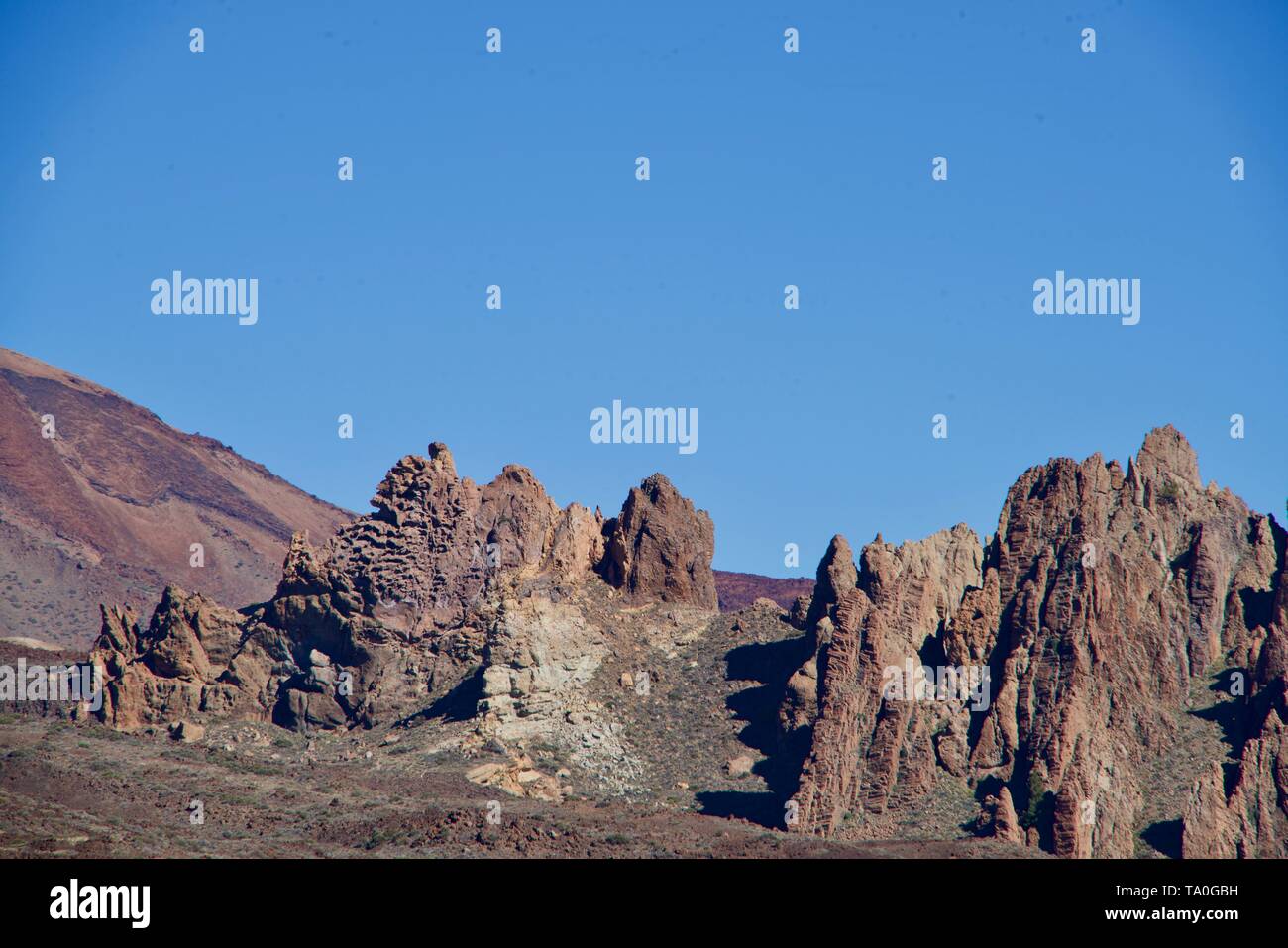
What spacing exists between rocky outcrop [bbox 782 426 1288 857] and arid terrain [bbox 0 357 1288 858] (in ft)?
0.59

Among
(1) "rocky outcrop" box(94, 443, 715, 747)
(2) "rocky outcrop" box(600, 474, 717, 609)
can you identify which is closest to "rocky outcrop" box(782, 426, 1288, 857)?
(2) "rocky outcrop" box(600, 474, 717, 609)

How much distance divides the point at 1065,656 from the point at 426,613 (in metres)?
41.0

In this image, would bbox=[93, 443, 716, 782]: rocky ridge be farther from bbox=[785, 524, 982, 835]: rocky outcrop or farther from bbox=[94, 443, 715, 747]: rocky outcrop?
bbox=[785, 524, 982, 835]: rocky outcrop

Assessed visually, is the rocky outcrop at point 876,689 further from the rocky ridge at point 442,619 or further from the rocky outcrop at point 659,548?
the rocky outcrop at point 659,548

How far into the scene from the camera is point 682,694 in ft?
417

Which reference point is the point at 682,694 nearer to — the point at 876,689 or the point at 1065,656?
the point at 876,689

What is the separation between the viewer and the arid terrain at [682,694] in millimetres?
103125

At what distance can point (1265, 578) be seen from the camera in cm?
12219

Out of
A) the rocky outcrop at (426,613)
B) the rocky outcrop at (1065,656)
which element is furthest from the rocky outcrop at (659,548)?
the rocky outcrop at (1065,656)

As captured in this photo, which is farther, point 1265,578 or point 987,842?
point 1265,578
